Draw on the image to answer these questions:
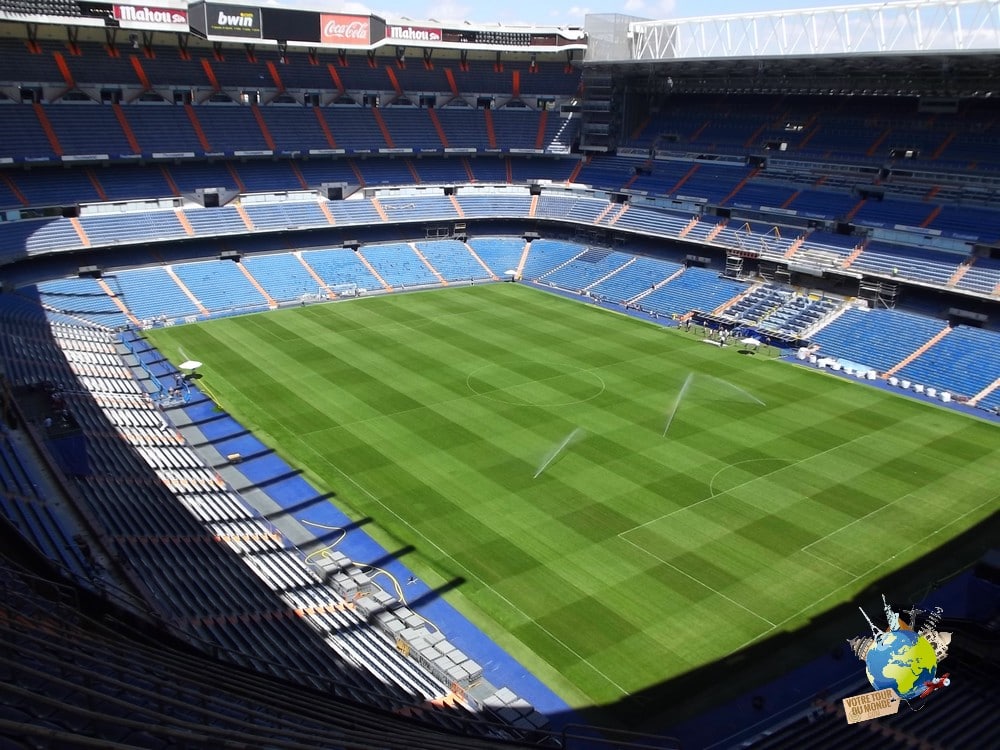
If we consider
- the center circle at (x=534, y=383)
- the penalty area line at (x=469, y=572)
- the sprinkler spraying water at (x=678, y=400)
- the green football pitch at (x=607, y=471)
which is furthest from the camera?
the center circle at (x=534, y=383)

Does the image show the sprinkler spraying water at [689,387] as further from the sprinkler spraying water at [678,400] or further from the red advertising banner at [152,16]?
the red advertising banner at [152,16]

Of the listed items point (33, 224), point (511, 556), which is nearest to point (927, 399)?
point (511, 556)

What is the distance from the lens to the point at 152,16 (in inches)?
1954

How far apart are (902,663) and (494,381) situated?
90.3ft

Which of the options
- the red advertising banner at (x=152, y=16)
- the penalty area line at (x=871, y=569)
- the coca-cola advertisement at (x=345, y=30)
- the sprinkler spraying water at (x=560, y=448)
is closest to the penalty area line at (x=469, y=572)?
the penalty area line at (x=871, y=569)

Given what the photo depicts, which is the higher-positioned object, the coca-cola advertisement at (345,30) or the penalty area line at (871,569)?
the coca-cola advertisement at (345,30)

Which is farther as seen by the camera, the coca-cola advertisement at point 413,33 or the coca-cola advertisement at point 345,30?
the coca-cola advertisement at point 413,33

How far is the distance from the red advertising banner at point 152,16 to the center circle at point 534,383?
32.2 meters

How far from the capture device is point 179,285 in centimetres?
5025

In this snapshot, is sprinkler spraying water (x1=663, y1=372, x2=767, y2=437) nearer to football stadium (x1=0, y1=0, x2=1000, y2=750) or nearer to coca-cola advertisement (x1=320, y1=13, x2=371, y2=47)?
football stadium (x1=0, y1=0, x2=1000, y2=750)

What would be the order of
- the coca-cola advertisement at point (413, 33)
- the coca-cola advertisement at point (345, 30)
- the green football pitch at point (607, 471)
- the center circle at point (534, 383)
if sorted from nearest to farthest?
the green football pitch at point (607, 471) → the center circle at point (534, 383) → the coca-cola advertisement at point (345, 30) → the coca-cola advertisement at point (413, 33)

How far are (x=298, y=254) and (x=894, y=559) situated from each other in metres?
45.1

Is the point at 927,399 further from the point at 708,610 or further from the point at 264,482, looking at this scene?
the point at 264,482

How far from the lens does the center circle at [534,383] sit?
1415 inches
